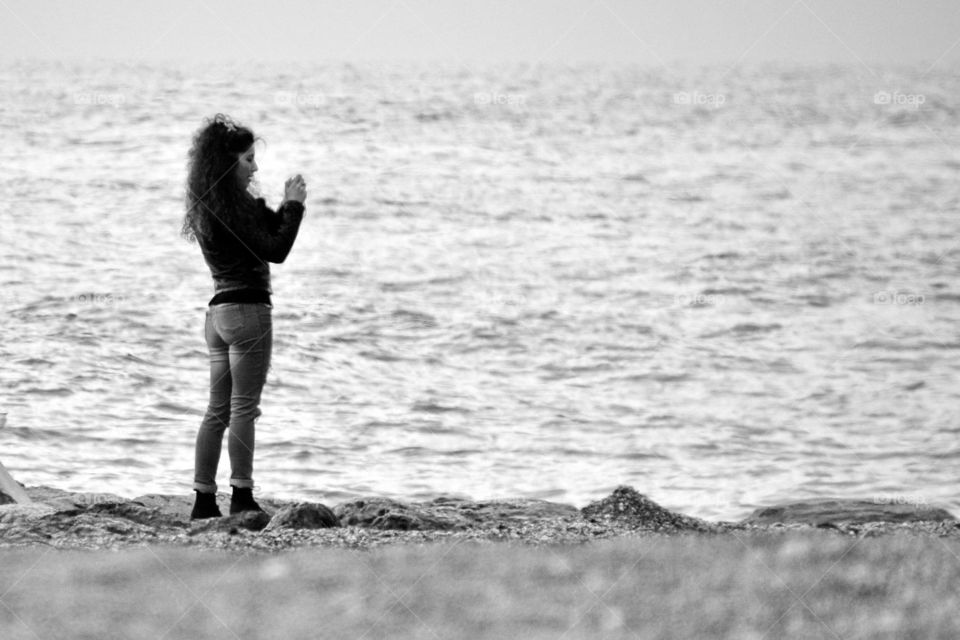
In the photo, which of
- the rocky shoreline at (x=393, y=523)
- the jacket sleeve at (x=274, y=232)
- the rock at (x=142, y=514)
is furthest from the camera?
the rock at (x=142, y=514)

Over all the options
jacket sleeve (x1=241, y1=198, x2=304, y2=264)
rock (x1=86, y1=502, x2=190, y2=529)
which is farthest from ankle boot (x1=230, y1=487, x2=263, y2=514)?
jacket sleeve (x1=241, y1=198, x2=304, y2=264)

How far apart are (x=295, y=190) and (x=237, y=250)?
0.29 meters

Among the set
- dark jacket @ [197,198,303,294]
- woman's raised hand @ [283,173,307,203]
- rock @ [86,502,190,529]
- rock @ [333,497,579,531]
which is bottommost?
rock @ [86,502,190,529]

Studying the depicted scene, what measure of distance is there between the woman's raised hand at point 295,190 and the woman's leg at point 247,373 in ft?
1.23

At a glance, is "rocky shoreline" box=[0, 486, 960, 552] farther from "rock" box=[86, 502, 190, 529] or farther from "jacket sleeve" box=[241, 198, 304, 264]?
"jacket sleeve" box=[241, 198, 304, 264]

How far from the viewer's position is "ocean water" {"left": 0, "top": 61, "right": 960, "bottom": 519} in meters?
8.59

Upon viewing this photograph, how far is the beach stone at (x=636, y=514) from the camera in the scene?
14.3 ft

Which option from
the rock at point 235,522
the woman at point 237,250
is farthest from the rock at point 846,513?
the woman at point 237,250

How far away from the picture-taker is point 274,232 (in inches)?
176

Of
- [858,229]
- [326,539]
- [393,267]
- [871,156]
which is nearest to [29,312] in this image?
[393,267]

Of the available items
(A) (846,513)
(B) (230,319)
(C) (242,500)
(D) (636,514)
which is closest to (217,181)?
(B) (230,319)

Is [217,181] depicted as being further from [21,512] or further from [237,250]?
[21,512]

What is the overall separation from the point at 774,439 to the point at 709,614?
21.6ft

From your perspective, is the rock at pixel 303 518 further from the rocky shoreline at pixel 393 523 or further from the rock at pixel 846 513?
the rock at pixel 846 513
